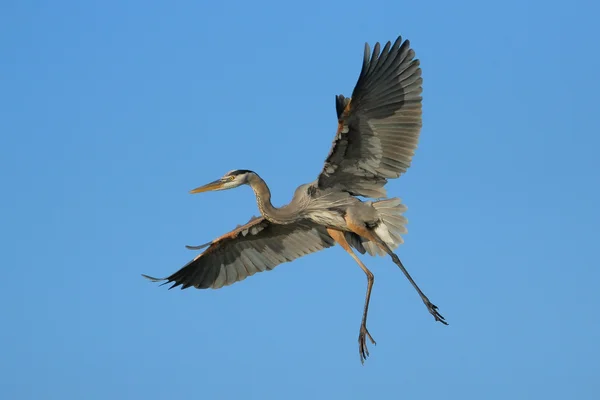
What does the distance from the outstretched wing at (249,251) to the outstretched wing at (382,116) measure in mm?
2088

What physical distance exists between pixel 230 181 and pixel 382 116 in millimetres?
2526

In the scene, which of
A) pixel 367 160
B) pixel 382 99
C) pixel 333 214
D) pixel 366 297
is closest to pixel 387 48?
pixel 382 99

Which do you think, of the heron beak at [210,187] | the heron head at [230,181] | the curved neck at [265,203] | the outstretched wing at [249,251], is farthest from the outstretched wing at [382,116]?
the outstretched wing at [249,251]

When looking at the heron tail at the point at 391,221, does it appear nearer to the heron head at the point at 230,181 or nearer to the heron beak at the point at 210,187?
the heron head at the point at 230,181

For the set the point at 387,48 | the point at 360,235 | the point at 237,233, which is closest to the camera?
the point at 387,48

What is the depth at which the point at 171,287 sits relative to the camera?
1584 cm

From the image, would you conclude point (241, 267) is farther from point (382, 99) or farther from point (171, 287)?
point (382, 99)

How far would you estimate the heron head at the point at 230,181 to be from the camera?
1449 cm

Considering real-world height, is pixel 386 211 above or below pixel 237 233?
below

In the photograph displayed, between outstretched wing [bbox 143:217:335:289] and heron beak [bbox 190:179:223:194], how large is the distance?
1.07m

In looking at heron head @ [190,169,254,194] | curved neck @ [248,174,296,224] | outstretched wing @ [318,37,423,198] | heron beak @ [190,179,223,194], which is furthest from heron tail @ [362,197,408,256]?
heron beak @ [190,179,223,194]

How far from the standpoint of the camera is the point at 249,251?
52.3 feet

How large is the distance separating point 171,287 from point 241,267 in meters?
1.14

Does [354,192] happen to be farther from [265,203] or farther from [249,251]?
[249,251]
